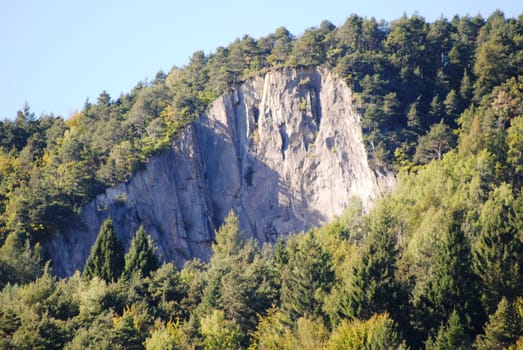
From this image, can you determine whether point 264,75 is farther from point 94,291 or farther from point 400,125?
point 94,291

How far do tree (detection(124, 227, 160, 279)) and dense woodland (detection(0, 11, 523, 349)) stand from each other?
0.11 metres

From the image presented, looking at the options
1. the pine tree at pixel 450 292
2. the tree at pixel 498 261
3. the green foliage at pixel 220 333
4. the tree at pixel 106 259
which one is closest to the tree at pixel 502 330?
the pine tree at pixel 450 292

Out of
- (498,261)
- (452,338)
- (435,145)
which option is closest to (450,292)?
(498,261)

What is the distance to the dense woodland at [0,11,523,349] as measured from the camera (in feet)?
163

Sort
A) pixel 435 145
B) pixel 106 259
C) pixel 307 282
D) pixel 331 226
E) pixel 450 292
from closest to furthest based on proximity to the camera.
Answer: pixel 450 292, pixel 307 282, pixel 106 259, pixel 331 226, pixel 435 145

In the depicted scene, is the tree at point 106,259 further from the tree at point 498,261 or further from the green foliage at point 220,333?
Result: the tree at point 498,261

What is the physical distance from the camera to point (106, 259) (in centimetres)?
6300

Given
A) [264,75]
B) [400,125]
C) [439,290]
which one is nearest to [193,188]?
[264,75]

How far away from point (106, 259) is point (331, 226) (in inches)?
720

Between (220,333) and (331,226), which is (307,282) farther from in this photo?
(331,226)

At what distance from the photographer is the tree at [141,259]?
2438 inches

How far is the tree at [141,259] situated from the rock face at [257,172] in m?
14.0

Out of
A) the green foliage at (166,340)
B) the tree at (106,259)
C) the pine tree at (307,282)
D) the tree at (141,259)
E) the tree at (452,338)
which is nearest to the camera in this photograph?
the tree at (452,338)

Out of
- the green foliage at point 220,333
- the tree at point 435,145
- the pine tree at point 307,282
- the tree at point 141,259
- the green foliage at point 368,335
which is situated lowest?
the green foliage at point 368,335
